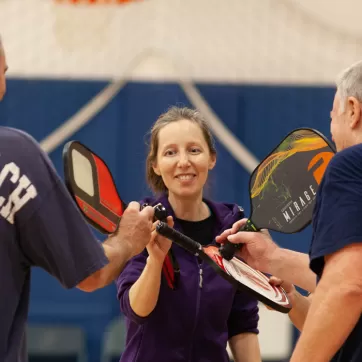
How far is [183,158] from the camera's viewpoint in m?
3.14

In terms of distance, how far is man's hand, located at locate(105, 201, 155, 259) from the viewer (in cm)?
266

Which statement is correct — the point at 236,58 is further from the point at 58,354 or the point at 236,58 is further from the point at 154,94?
the point at 58,354

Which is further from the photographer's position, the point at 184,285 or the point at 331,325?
the point at 184,285

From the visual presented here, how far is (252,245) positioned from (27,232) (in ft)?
3.73

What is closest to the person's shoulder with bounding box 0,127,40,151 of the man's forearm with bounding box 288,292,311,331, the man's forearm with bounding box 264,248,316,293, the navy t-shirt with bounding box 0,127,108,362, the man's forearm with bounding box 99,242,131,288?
the navy t-shirt with bounding box 0,127,108,362

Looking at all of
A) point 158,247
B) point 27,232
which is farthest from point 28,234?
point 158,247

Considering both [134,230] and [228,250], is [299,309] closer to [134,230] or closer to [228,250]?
[228,250]

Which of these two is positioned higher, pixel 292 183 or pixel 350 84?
pixel 350 84

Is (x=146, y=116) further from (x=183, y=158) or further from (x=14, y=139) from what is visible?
(x=14, y=139)

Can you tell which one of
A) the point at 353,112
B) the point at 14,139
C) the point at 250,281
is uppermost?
the point at 353,112

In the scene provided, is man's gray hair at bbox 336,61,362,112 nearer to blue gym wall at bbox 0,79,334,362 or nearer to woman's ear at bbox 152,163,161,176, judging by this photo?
woman's ear at bbox 152,163,161,176

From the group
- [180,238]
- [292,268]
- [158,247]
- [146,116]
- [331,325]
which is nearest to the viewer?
[331,325]

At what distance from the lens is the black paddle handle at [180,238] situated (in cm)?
271

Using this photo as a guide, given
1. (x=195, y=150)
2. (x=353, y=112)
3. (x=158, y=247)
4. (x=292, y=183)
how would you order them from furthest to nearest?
1. (x=195, y=150)
2. (x=292, y=183)
3. (x=158, y=247)
4. (x=353, y=112)
